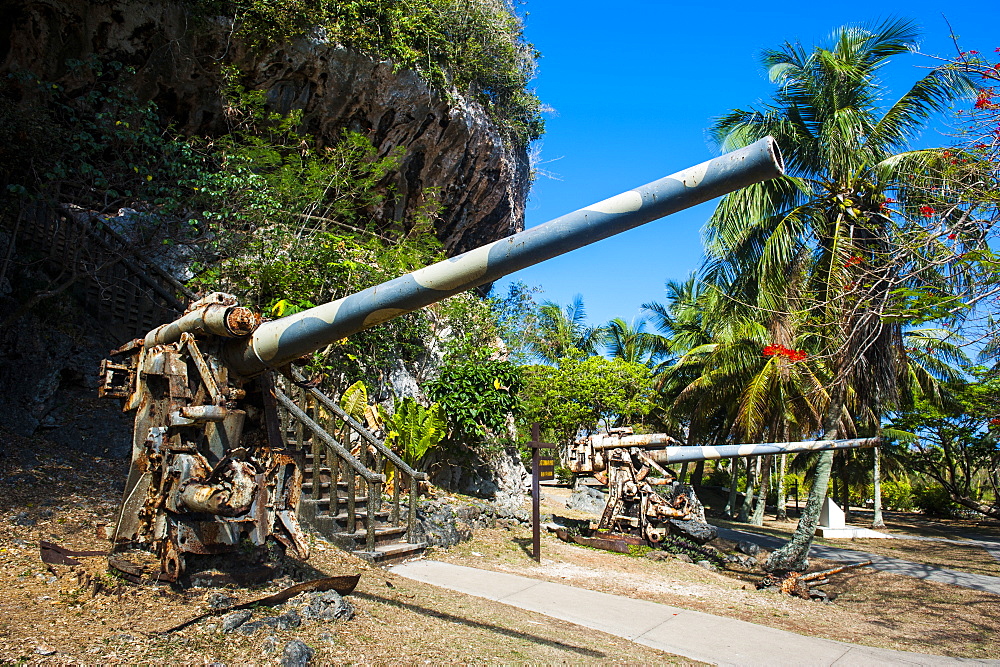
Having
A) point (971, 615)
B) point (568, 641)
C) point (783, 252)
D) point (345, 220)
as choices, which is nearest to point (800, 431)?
point (783, 252)

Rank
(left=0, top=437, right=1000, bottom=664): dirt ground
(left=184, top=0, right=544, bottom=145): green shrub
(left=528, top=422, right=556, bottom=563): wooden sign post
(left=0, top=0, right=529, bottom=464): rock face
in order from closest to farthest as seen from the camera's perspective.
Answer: (left=0, top=437, right=1000, bottom=664): dirt ground < (left=0, top=0, right=529, bottom=464): rock face < (left=528, top=422, right=556, bottom=563): wooden sign post < (left=184, top=0, right=544, bottom=145): green shrub

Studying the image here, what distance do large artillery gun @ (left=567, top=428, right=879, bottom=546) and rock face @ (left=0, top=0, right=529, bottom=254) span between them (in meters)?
8.27

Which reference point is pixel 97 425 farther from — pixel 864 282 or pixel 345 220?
pixel 864 282

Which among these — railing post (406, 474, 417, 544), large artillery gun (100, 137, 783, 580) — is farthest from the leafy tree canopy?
large artillery gun (100, 137, 783, 580)

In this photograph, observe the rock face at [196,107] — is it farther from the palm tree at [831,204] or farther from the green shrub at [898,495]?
the green shrub at [898,495]

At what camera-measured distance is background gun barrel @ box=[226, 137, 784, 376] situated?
301 centimetres

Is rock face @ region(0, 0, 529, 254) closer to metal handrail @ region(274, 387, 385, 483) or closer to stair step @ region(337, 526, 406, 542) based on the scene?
metal handrail @ region(274, 387, 385, 483)

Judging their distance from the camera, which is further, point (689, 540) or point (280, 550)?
point (689, 540)

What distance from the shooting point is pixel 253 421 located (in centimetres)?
464

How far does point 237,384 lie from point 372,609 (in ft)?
6.48

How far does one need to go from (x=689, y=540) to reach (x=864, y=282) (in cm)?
517

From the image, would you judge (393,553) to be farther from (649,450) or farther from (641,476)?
(649,450)

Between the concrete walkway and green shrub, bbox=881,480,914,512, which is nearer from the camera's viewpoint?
the concrete walkway

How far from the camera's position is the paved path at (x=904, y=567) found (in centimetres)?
985
